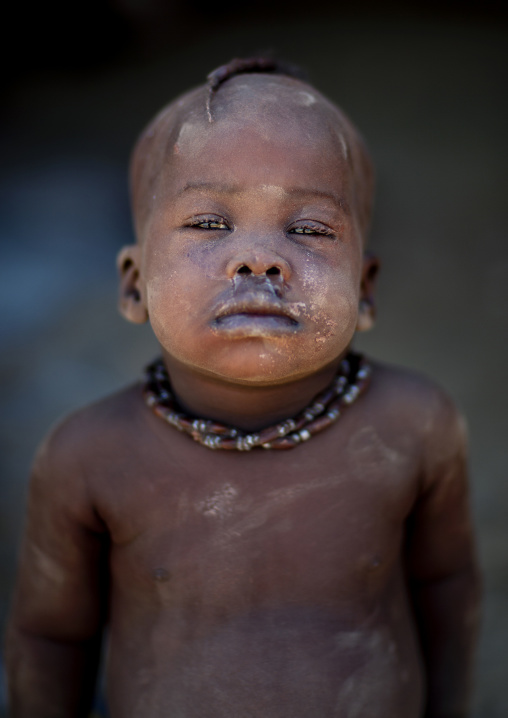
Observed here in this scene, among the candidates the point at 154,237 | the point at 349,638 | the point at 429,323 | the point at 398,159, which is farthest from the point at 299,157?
the point at 398,159

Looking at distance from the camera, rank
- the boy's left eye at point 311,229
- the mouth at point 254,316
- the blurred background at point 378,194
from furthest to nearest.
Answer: the blurred background at point 378,194 < the boy's left eye at point 311,229 < the mouth at point 254,316

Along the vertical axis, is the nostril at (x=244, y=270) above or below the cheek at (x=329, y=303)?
above

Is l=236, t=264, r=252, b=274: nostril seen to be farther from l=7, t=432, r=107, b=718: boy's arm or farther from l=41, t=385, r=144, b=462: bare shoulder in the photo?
l=7, t=432, r=107, b=718: boy's arm

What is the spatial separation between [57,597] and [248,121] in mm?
951

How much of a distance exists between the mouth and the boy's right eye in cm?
15

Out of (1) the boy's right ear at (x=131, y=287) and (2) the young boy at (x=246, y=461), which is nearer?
(2) the young boy at (x=246, y=461)

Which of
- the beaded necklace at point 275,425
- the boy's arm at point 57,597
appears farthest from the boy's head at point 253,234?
the boy's arm at point 57,597

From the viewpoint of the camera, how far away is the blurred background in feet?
9.70

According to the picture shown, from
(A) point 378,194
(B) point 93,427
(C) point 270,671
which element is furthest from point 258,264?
(A) point 378,194

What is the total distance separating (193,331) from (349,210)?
0.35 m

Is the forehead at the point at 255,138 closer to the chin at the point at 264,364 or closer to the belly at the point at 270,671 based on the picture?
the chin at the point at 264,364

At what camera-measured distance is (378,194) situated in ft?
14.3

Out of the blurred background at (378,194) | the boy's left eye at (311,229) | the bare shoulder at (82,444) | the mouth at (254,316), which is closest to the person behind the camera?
the mouth at (254,316)

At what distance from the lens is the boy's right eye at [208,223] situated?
45.8 inches
